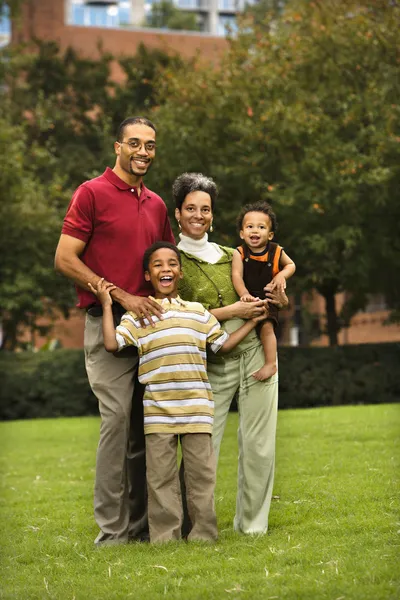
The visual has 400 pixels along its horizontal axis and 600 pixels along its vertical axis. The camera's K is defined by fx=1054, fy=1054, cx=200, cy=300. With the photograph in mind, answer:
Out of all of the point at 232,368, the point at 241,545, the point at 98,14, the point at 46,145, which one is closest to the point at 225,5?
the point at 98,14

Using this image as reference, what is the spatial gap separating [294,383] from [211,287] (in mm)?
17573

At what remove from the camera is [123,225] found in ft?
21.5

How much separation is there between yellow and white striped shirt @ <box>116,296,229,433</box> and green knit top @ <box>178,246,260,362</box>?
0.19 meters

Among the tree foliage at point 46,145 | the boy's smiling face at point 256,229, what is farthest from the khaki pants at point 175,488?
the tree foliage at point 46,145

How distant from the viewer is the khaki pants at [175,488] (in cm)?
626

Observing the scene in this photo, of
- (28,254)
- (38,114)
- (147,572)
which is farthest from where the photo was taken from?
(38,114)

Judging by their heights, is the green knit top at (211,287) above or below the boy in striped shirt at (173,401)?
above

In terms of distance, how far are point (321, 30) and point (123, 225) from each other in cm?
1943

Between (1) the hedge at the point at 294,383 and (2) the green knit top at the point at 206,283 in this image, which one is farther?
(1) the hedge at the point at 294,383

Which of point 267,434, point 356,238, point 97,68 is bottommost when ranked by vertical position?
point 267,434

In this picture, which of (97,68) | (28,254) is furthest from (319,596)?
(97,68)

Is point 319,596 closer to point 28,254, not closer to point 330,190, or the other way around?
point 330,190

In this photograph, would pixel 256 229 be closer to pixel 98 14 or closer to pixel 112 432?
pixel 112 432

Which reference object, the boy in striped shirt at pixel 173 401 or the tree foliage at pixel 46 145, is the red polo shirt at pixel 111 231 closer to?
the boy in striped shirt at pixel 173 401
